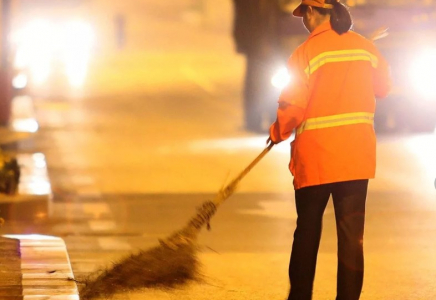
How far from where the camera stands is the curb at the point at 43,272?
5.43 m

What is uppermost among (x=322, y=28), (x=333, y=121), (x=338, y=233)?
(x=322, y=28)

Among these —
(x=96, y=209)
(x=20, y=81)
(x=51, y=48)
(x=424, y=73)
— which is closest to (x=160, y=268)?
(x=96, y=209)

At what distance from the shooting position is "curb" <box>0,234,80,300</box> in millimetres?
5425

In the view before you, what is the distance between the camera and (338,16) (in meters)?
5.41

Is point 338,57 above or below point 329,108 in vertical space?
above

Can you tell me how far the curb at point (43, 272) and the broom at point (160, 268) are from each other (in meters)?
0.17

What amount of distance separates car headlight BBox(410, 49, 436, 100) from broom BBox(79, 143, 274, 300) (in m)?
9.89

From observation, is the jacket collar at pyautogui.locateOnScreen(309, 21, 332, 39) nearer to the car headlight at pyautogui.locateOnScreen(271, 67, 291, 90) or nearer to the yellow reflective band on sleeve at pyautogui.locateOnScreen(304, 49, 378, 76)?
the yellow reflective band on sleeve at pyautogui.locateOnScreen(304, 49, 378, 76)

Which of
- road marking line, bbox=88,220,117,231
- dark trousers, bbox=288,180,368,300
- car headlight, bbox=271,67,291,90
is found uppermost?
car headlight, bbox=271,67,291,90

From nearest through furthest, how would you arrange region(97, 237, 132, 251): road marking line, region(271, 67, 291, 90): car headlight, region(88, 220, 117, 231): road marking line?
region(97, 237, 132, 251): road marking line
region(88, 220, 117, 231): road marking line
region(271, 67, 291, 90): car headlight

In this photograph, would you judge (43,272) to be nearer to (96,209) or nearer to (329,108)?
(329,108)

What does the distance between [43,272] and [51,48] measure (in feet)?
107

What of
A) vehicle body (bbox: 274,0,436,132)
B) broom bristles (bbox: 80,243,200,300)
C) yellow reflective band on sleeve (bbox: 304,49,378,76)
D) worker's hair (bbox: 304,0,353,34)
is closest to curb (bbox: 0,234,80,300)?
broom bristles (bbox: 80,243,200,300)

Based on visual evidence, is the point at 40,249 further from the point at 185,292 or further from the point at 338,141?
the point at 338,141
